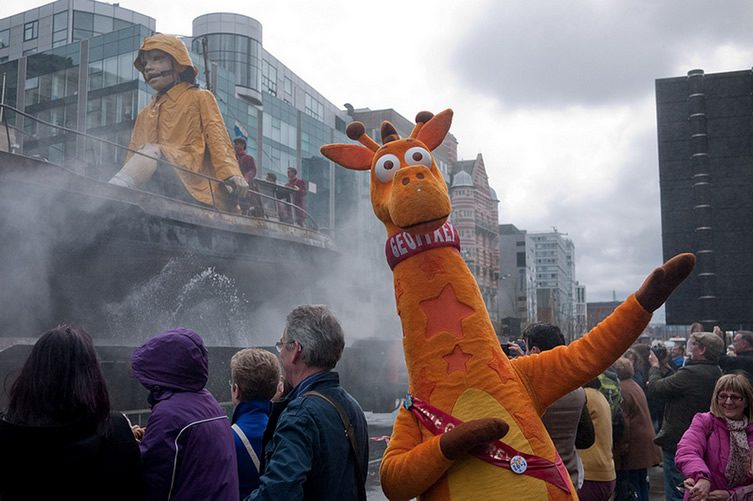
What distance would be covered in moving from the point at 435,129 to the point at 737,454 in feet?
8.44

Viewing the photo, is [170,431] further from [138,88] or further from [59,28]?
[59,28]

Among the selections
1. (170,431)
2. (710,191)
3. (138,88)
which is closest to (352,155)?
(170,431)

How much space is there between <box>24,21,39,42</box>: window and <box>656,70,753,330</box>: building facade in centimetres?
4394

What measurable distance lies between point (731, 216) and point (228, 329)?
1145 centimetres

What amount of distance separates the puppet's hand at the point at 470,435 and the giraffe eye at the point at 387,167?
124 cm

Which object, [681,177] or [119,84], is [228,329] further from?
[119,84]

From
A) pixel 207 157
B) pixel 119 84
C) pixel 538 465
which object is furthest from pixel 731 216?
pixel 119 84

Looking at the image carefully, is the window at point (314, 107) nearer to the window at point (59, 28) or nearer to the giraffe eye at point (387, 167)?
the window at point (59, 28)

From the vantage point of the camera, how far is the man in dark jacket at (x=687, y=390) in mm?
5598

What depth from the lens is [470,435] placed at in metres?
2.76

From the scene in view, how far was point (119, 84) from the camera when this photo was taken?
32.3 metres

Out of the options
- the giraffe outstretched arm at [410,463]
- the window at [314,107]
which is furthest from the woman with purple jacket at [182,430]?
the window at [314,107]

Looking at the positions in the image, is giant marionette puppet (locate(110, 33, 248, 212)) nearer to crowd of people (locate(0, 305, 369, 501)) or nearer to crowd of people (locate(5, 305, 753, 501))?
crowd of people (locate(5, 305, 753, 501))

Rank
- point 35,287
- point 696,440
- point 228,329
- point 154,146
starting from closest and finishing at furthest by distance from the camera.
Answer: point 696,440 < point 35,287 < point 154,146 < point 228,329
